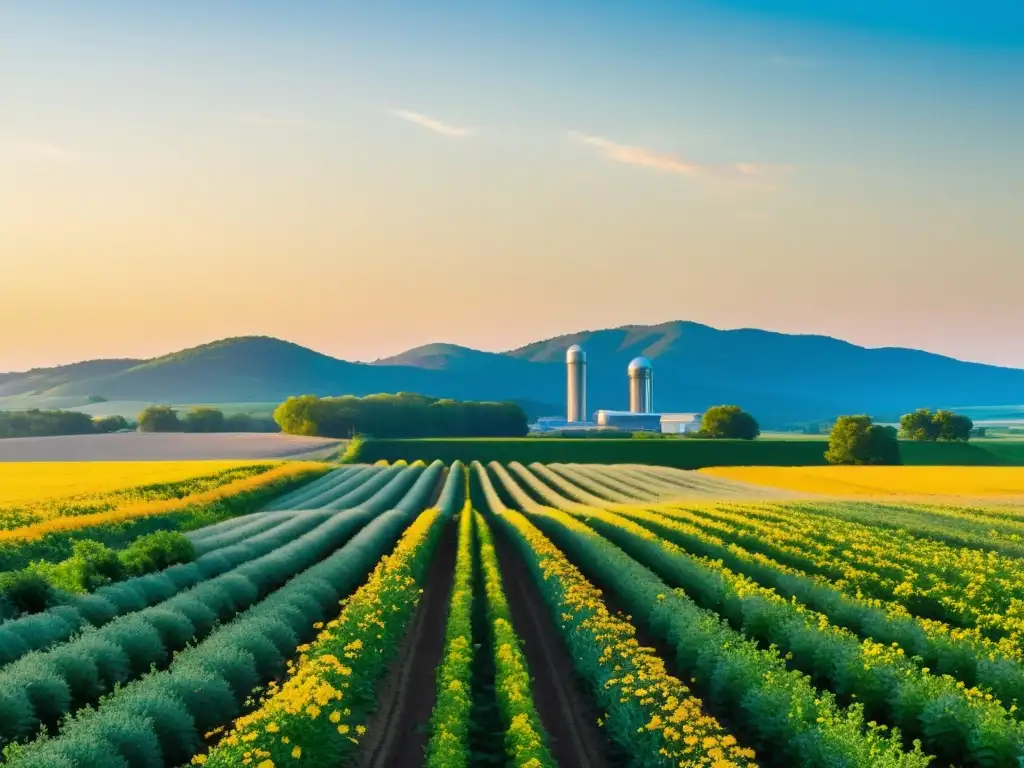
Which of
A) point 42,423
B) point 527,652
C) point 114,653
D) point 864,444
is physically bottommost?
point 527,652

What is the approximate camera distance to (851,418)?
91.8 metres

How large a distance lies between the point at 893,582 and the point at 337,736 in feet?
50.1

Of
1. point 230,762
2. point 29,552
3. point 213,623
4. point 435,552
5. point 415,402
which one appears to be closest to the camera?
point 230,762

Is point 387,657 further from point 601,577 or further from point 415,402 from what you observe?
point 415,402

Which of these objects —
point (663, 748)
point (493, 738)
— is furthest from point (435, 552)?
point (663, 748)

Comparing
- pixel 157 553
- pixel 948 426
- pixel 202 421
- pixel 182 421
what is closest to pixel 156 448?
pixel 202 421

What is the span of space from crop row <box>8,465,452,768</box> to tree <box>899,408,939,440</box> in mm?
113071

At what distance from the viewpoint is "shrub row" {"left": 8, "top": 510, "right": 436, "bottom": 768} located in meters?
10.8

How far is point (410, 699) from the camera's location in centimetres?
1630

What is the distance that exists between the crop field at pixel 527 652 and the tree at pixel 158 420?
356ft

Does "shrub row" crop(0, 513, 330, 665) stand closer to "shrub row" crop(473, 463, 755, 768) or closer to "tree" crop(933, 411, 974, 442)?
"shrub row" crop(473, 463, 755, 768)

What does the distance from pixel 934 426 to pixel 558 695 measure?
116327 millimetres

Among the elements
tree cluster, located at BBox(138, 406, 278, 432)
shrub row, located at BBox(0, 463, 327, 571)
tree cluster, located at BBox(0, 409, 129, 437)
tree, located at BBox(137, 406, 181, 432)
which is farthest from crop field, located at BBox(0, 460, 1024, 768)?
Result: tree cluster, located at BBox(138, 406, 278, 432)

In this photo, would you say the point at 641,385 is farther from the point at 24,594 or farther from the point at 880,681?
the point at 880,681
